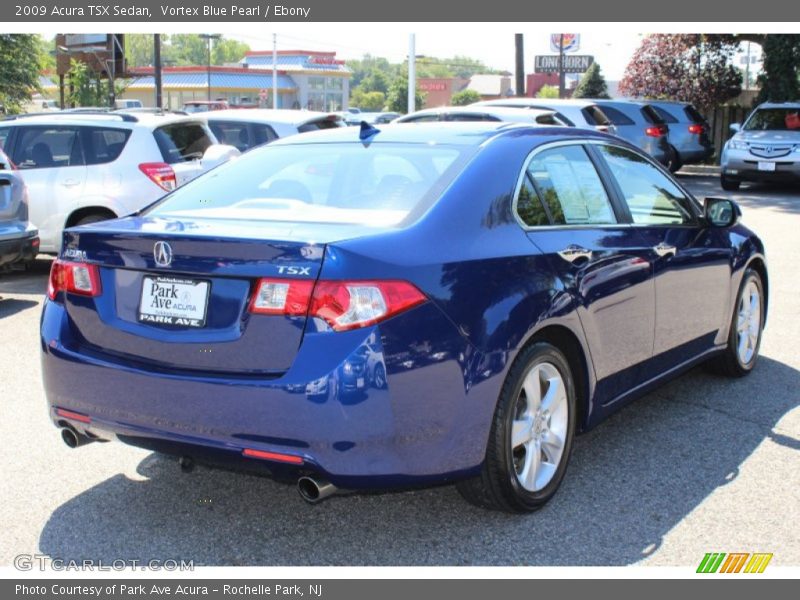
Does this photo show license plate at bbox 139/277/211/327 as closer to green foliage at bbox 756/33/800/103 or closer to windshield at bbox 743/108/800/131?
windshield at bbox 743/108/800/131

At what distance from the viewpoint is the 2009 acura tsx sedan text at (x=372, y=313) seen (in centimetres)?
351

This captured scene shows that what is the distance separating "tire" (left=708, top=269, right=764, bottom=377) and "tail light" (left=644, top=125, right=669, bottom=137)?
598 inches

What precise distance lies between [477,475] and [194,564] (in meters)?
1.14

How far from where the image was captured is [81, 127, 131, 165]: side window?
10211mm

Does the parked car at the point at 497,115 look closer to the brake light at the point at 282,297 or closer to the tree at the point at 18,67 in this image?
the brake light at the point at 282,297

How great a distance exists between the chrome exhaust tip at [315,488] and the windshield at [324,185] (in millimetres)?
1029

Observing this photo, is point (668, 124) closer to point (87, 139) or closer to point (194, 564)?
point (87, 139)

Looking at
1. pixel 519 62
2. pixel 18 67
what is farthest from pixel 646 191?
pixel 18 67

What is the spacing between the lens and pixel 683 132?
2375 centimetres

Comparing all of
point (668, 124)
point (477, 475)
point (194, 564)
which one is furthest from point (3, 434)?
point (668, 124)

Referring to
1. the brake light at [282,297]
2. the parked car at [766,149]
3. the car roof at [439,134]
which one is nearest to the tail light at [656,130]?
the parked car at [766,149]

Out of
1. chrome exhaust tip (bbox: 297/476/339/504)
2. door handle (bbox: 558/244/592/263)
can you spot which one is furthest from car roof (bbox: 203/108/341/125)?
chrome exhaust tip (bbox: 297/476/339/504)

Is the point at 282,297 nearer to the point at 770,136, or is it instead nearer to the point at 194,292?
the point at 194,292

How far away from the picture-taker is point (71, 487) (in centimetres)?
457
